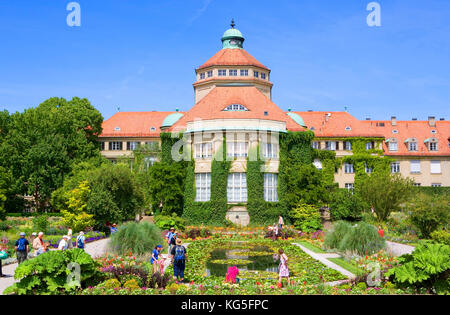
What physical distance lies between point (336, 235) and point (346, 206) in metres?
15.9

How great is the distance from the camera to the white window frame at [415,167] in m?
60.1

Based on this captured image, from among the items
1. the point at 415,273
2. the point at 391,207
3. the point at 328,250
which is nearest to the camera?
the point at 415,273

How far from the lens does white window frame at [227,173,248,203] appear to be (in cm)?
3953

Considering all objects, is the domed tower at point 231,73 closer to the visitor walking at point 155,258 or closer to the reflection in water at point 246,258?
the reflection in water at point 246,258

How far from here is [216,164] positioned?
39.8 meters

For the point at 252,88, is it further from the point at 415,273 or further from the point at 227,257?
the point at 415,273

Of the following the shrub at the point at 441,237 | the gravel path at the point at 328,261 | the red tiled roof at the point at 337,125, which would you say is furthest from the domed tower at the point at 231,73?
the shrub at the point at 441,237

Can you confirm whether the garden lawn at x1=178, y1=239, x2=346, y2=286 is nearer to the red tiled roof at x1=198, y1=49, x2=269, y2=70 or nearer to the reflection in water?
the reflection in water

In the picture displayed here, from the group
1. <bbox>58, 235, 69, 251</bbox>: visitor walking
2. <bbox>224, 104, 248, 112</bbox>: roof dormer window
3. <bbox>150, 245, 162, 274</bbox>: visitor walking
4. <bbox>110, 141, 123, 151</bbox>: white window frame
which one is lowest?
<bbox>150, 245, 162, 274</bbox>: visitor walking

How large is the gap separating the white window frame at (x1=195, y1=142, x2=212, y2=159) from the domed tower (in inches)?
515

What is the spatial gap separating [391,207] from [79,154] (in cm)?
3694

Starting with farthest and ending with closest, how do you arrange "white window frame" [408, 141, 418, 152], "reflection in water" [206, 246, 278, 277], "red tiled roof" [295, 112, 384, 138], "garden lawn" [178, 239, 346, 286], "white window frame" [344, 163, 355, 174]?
"white window frame" [408, 141, 418, 152] → "red tiled roof" [295, 112, 384, 138] → "white window frame" [344, 163, 355, 174] → "reflection in water" [206, 246, 278, 277] → "garden lawn" [178, 239, 346, 286]

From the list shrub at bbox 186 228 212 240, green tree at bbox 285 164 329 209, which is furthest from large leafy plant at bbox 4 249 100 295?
green tree at bbox 285 164 329 209

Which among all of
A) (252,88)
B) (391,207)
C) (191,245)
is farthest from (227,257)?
(252,88)
